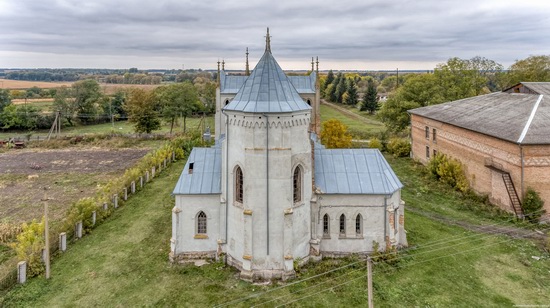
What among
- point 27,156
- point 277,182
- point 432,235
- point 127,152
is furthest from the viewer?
point 127,152

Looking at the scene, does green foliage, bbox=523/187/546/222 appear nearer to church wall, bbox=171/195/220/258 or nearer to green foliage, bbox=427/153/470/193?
green foliage, bbox=427/153/470/193

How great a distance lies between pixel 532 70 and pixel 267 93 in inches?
2028

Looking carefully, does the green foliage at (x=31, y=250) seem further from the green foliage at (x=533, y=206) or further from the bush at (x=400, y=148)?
the bush at (x=400, y=148)

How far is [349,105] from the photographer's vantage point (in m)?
97.1

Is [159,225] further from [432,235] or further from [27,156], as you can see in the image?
[27,156]

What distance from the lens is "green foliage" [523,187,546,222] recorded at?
22031 mm

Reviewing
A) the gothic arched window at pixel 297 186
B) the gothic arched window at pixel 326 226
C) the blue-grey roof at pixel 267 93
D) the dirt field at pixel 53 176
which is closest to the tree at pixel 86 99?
the dirt field at pixel 53 176

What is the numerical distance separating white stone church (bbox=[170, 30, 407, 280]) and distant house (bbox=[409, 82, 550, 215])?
10.2 meters

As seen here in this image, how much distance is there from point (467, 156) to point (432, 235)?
38.6ft

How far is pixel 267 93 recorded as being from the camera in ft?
52.7

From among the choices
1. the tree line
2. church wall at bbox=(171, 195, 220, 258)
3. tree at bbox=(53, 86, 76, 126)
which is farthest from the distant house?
tree at bbox=(53, 86, 76, 126)

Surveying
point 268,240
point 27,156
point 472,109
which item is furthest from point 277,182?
point 27,156

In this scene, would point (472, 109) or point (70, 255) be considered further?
point (472, 109)

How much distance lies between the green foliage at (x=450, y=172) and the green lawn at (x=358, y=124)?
2315 cm
